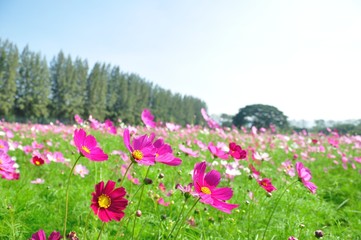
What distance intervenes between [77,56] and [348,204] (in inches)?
1670

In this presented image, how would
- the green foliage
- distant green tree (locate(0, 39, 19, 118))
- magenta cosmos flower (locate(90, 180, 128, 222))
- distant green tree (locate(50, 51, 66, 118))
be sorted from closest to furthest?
1. magenta cosmos flower (locate(90, 180, 128, 222))
2. the green foliage
3. distant green tree (locate(0, 39, 19, 118))
4. distant green tree (locate(50, 51, 66, 118))

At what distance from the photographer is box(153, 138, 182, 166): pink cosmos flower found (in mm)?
1009

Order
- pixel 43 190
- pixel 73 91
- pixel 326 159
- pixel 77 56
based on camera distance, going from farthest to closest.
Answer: pixel 77 56 < pixel 73 91 < pixel 326 159 < pixel 43 190

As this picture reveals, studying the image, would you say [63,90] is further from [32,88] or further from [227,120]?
[227,120]

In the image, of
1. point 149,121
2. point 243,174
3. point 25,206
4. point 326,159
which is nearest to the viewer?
point 149,121

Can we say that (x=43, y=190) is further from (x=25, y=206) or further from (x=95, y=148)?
(x=95, y=148)

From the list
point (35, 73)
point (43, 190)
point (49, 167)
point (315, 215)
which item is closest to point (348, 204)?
point (315, 215)

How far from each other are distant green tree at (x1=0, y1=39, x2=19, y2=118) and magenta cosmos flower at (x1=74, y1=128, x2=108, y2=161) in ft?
113

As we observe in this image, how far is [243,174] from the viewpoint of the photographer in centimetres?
381

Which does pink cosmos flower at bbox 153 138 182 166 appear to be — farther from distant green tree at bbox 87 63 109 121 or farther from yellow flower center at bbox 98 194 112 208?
distant green tree at bbox 87 63 109 121

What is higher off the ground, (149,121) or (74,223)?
(149,121)

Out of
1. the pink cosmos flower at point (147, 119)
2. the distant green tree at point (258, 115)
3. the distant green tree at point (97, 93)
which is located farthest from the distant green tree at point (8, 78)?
the pink cosmos flower at point (147, 119)

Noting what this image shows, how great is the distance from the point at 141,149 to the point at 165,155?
9 centimetres

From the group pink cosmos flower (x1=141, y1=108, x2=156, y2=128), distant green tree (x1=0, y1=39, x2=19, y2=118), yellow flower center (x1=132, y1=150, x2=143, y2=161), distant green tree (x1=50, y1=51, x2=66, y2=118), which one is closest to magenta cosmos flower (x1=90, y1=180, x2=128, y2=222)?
yellow flower center (x1=132, y1=150, x2=143, y2=161)
